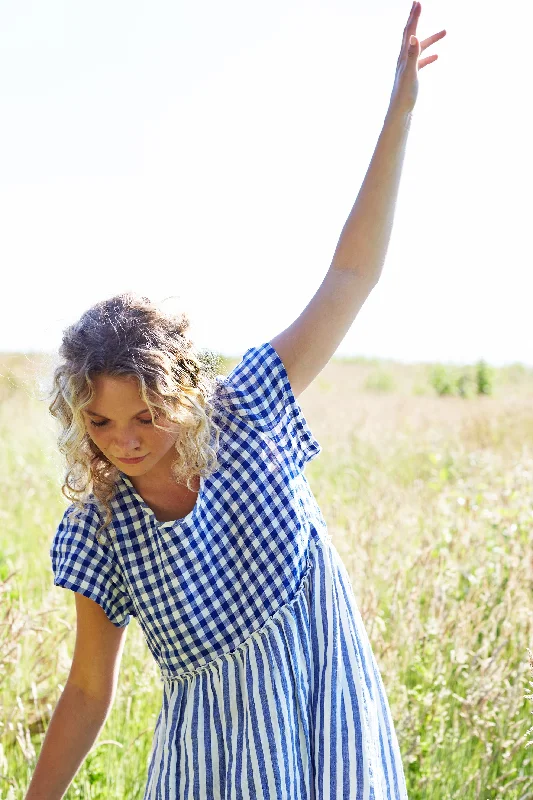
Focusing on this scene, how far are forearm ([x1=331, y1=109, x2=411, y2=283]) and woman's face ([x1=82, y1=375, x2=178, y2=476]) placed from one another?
0.40 metres

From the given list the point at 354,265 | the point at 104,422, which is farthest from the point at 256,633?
the point at 354,265

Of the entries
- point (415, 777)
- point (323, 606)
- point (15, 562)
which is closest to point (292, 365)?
point (323, 606)

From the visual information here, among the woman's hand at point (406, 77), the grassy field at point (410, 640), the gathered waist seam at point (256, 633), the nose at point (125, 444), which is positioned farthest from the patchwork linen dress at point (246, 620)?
the woman's hand at point (406, 77)

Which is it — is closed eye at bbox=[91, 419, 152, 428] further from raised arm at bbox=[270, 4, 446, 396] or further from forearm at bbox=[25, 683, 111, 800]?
forearm at bbox=[25, 683, 111, 800]

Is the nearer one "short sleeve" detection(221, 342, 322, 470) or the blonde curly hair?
the blonde curly hair

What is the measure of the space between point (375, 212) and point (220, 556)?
0.62 metres

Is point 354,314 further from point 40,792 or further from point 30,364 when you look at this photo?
point 40,792

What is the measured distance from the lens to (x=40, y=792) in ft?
4.41

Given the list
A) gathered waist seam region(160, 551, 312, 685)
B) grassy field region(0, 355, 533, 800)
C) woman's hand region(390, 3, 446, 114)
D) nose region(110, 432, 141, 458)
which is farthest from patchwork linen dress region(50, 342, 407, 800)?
woman's hand region(390, 3, 446, 114)

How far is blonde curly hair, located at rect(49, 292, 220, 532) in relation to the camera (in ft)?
4.13

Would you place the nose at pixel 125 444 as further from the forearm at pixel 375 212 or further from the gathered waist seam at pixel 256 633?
the forearm at pixel 375 212

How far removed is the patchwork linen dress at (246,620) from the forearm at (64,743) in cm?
12

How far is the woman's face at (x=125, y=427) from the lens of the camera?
1.26 m

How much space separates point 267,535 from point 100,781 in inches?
47.1
